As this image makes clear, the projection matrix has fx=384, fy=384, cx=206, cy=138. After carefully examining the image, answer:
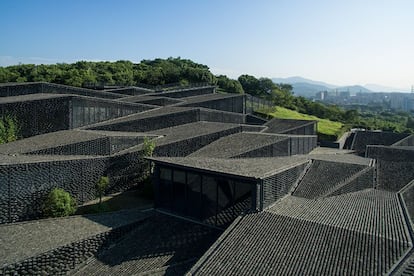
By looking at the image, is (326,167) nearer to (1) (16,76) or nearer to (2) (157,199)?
(2) (157,199)

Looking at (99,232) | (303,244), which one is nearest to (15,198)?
(99,232)

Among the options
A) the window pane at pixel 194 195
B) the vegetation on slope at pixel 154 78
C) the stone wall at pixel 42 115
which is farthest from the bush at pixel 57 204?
the vegetation on slope at pixel 154 78

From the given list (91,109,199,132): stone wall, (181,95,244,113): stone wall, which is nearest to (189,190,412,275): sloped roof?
(91,109,199,132): stone wall

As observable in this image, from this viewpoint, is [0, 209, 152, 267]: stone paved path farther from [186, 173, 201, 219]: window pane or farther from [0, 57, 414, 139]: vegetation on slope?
[0, 57, 414, 139]: vegetation on slope

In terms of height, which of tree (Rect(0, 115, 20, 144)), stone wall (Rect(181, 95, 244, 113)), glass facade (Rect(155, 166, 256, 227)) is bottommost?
glass facade (Rect(155, 166, 256, 227))

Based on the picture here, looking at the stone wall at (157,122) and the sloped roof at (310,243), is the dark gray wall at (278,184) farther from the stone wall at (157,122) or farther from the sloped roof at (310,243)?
the stone wall at (157,122)
